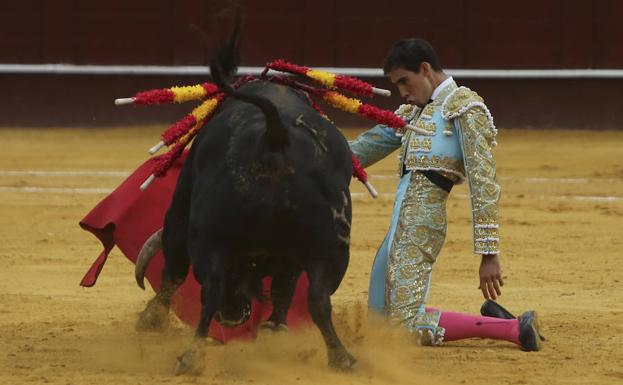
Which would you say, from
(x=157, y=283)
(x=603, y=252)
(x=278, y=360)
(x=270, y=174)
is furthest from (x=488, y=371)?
(x=603, y=252)

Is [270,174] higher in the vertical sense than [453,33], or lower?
higher

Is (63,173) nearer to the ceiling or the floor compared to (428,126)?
nearer to the floor

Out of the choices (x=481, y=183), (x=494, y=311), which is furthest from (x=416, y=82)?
(x=494, y=311)

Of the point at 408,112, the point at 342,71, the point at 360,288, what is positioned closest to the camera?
the point at 408,112

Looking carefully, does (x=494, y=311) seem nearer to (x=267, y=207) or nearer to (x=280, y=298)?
(x=280, y=298)

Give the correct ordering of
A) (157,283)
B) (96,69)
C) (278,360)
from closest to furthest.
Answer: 1. (278,360)
2. (157,283)
3. (96,69)

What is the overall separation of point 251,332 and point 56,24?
7.58m

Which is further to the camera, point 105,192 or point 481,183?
point 105,192

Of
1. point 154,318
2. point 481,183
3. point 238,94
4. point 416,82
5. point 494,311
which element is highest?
point 238,94

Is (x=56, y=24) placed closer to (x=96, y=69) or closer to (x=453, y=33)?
(x=96, y=69)

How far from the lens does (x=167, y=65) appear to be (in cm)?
1160

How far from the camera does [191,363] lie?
11.9 feet

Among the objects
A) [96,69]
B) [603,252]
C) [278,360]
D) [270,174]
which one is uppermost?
[270,174]

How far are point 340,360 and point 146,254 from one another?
1.05m
